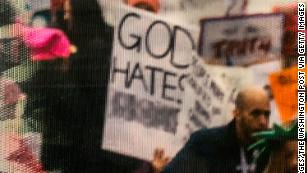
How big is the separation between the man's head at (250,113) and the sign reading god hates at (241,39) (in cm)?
5

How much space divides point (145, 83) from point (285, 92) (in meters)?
0.20

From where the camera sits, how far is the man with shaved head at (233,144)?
69 centimetres

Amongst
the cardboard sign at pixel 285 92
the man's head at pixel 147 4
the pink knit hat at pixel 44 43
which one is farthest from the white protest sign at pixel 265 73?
the pink knit hat at pixel 44 43

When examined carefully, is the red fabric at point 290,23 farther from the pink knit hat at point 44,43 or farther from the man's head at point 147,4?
the pink knit hat at point 44,43

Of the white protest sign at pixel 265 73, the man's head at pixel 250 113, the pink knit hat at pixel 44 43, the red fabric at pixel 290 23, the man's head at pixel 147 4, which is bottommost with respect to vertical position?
the man's head at pixel 250 113

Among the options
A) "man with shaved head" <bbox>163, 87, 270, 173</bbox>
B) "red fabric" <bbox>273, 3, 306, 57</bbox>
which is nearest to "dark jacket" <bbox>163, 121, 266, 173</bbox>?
"man with shaved head" <bbox>163, 87, 270, 173</bbox>

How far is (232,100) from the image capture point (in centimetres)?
69

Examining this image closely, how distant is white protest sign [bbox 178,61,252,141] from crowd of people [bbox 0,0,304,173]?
0.04 ft

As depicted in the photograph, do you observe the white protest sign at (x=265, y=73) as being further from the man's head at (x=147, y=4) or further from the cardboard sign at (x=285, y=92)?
the man's head at (x=147, y=4)

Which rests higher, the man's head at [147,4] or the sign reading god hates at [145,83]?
the man's head at [147,4]

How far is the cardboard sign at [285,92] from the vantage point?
691 mm

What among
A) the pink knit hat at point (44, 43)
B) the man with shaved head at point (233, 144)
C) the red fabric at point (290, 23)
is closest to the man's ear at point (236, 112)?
the man with shaved head at point (233, 144)

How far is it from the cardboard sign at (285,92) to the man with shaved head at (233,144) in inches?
0.7

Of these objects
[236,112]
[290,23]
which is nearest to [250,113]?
[236,112]
